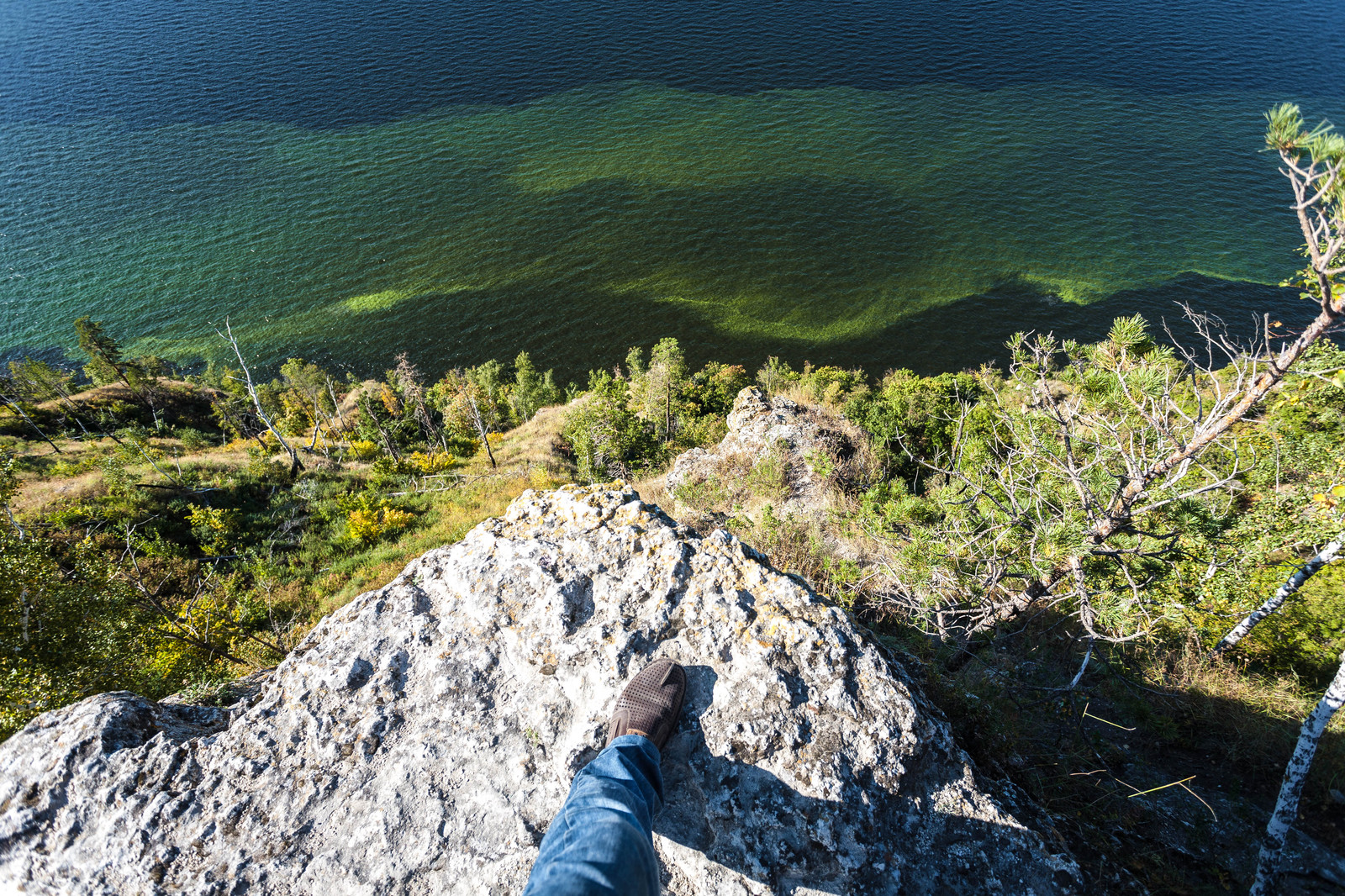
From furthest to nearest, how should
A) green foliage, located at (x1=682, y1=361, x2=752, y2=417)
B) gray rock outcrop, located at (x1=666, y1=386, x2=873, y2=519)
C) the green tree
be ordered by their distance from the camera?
the green tree
green foliage, located at (x1=682, y1=361, x2=752, y2=417)
gray rock outcrop, located at (x1=666, y1=386, x2=873, y2=519)

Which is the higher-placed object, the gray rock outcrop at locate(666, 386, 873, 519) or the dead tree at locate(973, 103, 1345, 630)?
the dead tree at locate(973, 103, 1345, 630)

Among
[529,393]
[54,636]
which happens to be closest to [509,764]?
[54,636]

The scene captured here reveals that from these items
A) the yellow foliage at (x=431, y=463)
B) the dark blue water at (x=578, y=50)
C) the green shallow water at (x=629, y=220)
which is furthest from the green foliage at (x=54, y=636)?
the dark blue water at (x=578, y=50)

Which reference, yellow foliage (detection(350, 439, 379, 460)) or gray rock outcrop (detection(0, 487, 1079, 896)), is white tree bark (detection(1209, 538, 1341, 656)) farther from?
yellow foliage (detection(350, 439, 379, 460))

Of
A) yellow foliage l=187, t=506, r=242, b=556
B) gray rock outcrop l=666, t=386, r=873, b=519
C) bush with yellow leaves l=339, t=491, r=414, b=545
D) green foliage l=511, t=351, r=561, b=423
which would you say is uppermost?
gray rock outcrop l=666, t=386, r=873, b=519

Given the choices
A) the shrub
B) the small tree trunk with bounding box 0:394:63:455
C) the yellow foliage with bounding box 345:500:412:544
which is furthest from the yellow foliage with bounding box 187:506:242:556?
the small tree trunk with bounding box 0:394:63:455

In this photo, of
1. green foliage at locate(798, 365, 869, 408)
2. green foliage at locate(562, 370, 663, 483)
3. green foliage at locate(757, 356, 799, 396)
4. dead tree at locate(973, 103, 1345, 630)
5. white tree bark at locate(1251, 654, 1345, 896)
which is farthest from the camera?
green foliage at locate(757, 356, 799, 396)

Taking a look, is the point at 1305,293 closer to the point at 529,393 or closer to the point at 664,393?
the point at 664,393

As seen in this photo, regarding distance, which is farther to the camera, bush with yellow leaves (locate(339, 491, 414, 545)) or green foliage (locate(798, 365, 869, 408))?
green foliage (locate(798, 365, 869, 408))
